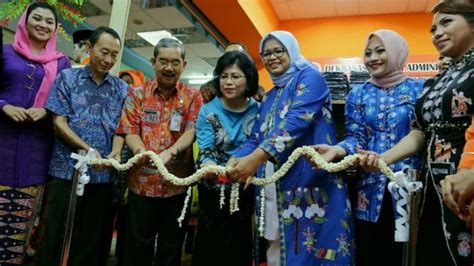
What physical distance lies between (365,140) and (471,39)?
618 millimetres

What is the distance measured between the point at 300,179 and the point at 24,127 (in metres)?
1.64

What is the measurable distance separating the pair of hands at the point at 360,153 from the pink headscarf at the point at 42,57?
1685 millimetres

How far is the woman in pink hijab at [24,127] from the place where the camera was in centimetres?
208

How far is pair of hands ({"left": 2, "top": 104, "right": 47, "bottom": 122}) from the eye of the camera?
6.79ft

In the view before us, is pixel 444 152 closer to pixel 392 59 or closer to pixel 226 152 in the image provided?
pixel 392 59

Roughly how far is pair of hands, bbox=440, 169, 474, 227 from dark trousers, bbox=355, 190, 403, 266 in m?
0.56

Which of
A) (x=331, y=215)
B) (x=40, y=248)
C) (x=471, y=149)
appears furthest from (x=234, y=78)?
(x=40, y=248)

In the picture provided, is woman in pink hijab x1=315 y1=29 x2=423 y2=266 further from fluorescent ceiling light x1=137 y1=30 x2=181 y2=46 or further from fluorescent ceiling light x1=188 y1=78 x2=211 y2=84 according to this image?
fluorescent ceiling light x1=188 y1=78 x2=211 y2=84

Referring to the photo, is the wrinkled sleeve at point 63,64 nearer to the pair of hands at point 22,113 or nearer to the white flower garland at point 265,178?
the pair of hands at point 22,113

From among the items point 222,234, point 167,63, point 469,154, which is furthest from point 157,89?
→ point 469,154

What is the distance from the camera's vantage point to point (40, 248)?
82.7 inches

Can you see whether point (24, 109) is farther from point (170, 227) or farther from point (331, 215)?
point (331, 215)

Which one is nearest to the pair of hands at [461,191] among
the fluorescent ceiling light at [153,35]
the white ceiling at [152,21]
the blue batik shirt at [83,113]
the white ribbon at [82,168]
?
the white ribbon at [82,168]

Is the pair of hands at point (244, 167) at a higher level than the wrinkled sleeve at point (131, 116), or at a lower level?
lower
